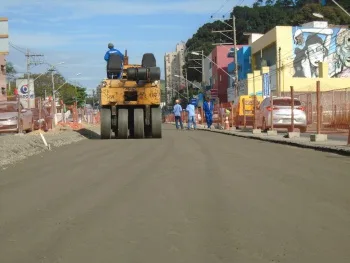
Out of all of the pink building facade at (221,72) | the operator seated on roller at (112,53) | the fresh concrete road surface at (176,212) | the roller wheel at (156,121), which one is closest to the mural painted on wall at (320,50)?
the pink building facade at (221,72)

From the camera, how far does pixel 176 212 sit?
20.0 feet

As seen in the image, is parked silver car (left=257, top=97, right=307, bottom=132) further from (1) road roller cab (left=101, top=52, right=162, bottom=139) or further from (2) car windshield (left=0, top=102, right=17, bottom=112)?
(2) car windshield (left=0, top=102, right=17, bottom=112)

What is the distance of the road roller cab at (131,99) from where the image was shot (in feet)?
61.0

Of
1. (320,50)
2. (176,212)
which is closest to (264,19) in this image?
(320,50)

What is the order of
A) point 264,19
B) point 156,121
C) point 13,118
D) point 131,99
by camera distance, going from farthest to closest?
point 264,19 → point 13,118 → point 156,121 → point 131,99

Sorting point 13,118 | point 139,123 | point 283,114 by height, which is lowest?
point 139,123

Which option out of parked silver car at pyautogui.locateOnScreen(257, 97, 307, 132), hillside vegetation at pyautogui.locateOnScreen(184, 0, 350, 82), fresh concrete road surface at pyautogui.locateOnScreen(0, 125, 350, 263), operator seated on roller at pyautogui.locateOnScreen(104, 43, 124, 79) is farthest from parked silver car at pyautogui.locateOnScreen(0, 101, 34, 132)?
hillside vegetation at pyautogui.locateOnScreen(184, 0, 350, 82)

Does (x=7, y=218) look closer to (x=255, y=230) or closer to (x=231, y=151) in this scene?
(x=255, y=230)

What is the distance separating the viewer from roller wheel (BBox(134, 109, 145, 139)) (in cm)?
1892

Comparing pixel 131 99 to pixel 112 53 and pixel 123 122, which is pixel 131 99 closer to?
pixel 123 122

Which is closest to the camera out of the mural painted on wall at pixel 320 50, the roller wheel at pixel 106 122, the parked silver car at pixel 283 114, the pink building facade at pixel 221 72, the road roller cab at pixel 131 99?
the road roller cab at pixel 131 99

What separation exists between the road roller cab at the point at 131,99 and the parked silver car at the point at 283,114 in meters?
5.28

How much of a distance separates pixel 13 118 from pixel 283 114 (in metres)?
11.1

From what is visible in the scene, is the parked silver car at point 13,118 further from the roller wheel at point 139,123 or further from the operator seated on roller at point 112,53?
the roller wheel at point 139,123
